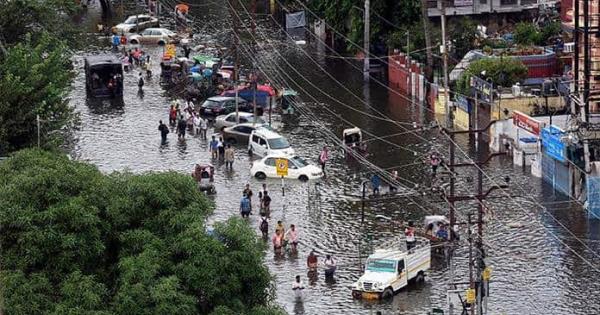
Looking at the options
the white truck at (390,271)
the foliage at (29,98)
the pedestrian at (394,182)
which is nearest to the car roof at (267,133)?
the pedestrian at (394,182)

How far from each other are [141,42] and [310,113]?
22.3 m

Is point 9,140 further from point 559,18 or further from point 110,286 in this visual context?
point 559,18

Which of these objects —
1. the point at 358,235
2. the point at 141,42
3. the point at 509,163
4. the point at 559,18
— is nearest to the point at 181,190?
the point at 358,235

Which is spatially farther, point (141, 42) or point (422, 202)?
point (141, 42)

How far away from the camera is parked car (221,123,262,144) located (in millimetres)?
65875

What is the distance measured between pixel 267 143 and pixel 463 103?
32.0 ft

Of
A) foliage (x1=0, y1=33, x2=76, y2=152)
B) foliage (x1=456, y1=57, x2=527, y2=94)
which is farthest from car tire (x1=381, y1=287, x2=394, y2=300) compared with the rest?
foliage (x1=456, y1=57, x2=527, y2=94)

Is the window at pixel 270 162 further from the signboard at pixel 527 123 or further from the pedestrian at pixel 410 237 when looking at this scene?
the pedestrian at pixel 410 237

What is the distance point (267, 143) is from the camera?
62.7m

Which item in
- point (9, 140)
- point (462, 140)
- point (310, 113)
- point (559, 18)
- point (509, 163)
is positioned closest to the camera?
point (9, 140)

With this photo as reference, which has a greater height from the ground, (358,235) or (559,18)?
(559,18)

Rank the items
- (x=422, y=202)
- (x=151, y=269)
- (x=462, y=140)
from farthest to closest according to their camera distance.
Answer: (x=462, y=140) → (x=422, y=202) → (x=151, y=269)

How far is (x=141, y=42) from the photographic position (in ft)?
299

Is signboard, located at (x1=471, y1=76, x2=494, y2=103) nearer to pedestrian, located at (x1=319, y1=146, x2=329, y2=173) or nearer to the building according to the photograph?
pedestrian, located at (x1=319, y1=146, x2=329, y2=173)
